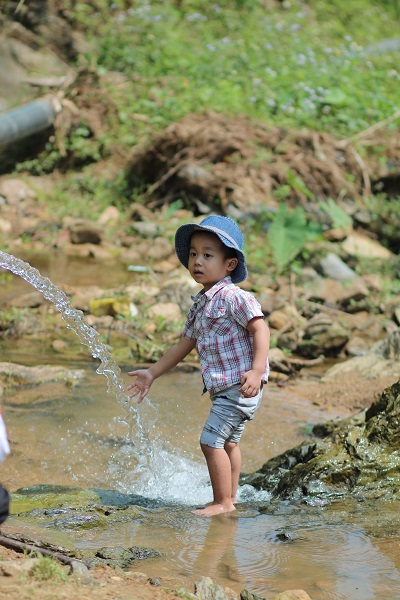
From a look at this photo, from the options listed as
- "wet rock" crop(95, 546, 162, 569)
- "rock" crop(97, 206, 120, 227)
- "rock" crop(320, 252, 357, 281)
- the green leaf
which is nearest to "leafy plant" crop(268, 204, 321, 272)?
"rock" crop(320, 252, 357, 281)

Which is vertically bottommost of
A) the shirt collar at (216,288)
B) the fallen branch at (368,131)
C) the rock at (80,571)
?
the fallen branch at (368,131)

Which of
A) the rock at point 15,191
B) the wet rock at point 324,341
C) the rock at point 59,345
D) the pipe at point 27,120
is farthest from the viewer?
the rock at point 15,191

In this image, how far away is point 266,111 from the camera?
10797 mm

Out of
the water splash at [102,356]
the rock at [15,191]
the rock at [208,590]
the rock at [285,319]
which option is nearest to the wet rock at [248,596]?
the rock at [208,590]

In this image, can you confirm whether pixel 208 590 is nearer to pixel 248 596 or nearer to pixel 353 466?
pixel 248 596

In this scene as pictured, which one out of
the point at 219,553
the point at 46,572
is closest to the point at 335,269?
the point at 219,553

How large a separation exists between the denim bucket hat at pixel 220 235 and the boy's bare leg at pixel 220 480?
0.80 meters

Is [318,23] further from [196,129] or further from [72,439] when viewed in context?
Result: [72,439]

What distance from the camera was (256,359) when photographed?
10.8 feet

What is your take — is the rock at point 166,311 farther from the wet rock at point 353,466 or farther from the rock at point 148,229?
the wet rock at point 353,466

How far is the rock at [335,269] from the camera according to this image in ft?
27.1

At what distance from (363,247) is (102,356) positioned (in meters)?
5.46

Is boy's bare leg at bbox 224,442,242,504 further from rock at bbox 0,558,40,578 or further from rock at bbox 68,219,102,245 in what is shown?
rock at bbox 68,219,102,245

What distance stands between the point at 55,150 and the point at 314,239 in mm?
4226
